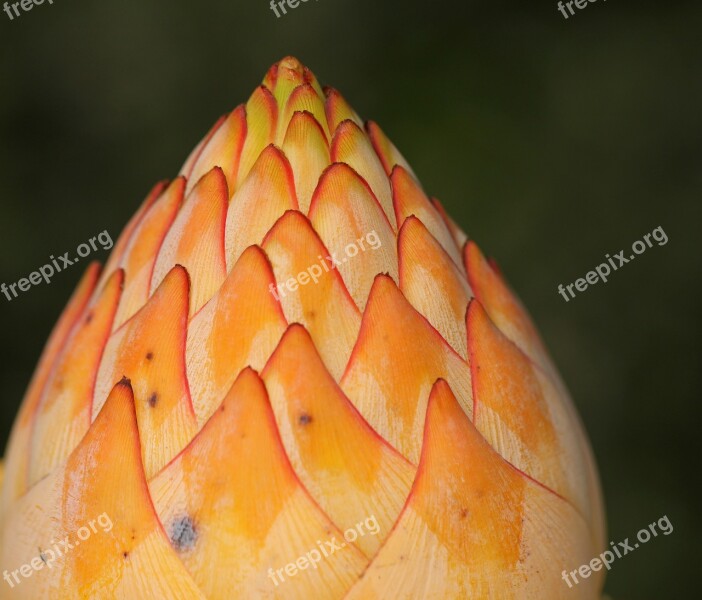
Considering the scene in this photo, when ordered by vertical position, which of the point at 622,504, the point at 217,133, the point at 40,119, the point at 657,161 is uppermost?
the point at 40,119

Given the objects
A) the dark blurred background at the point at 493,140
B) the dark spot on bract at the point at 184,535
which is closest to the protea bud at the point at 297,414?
the dark spot on bract at the point at 184,535

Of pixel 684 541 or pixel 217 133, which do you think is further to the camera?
pixel 684 541

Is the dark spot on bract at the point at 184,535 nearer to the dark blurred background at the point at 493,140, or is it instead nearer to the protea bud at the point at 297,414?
the protea bud at the point at 297,414

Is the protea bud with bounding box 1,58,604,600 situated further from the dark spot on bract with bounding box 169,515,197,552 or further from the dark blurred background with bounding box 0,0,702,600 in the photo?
the dark blurred background with bounding box 0,0,702,600

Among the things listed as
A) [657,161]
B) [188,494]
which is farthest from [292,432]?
[657,161]

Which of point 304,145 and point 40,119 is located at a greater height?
point 40,119

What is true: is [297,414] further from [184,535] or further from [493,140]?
[493,140]

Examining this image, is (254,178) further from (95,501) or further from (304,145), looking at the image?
(95,501)
